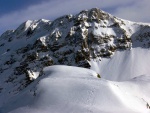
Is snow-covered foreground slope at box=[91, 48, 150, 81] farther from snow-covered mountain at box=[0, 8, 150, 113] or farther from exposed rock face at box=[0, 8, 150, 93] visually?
exposed rock face at box=[0, 8, 150, 93]

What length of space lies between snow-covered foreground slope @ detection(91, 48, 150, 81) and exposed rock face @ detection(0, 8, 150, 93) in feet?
9.90

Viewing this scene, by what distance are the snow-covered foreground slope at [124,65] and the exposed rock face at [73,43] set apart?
302 centimetres

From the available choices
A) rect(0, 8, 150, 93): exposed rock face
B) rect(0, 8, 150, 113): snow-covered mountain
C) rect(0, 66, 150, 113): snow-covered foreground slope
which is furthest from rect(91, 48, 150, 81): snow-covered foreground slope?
rect(0, 66, 150, 113): snow-covered foreground slope

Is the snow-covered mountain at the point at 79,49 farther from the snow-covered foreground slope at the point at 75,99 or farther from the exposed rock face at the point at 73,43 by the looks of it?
the snow-covered foreground slope at the point at 75,99

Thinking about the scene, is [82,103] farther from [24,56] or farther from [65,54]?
[24,56]

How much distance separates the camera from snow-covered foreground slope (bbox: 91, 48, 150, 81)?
99.2 m

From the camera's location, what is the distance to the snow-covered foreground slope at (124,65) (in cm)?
9925

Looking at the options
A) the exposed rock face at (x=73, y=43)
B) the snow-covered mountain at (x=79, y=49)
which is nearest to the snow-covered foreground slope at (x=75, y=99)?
the snow-covered mountain at (x=79, y=49)

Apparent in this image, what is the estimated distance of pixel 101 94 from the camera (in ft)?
117

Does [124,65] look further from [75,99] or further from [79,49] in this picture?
[75,99]

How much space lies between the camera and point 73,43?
120 m

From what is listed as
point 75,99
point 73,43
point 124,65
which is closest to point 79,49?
point 73,43

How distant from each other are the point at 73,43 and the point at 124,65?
2370cm

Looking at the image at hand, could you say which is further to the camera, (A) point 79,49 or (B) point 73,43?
(B) point 73,43
